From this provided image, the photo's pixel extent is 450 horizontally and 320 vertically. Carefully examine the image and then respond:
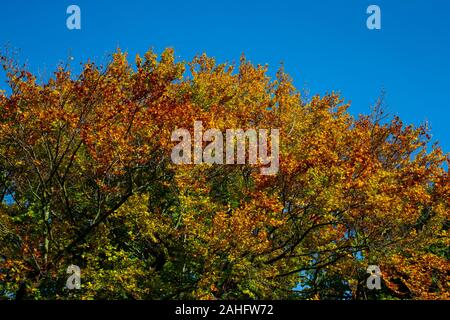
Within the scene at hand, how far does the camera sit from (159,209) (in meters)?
27.8

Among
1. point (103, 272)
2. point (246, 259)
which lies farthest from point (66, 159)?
point (246, 259)

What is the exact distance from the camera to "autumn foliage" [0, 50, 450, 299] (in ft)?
76.4

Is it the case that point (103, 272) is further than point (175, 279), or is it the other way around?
point (175, 279)

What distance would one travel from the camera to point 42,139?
24.9m

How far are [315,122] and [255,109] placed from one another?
203 inches

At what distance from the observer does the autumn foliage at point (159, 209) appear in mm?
23297

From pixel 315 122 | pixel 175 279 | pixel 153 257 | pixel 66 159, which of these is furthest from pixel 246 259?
pixel 315 122

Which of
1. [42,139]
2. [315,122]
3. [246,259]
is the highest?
[315,122]

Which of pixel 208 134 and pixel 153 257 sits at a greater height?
pixel 208 134

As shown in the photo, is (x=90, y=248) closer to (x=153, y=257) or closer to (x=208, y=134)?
(x=153, y=257)

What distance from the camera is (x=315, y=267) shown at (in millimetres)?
26188
